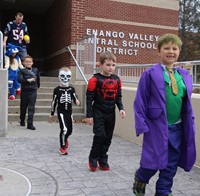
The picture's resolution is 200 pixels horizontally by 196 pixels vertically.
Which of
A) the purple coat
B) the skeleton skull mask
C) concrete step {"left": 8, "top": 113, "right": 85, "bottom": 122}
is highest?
the skeleton skull mask

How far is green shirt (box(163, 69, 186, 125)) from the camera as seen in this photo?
317cm

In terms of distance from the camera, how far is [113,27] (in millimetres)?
12977

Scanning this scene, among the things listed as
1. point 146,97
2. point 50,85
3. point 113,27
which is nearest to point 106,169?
point 146,97

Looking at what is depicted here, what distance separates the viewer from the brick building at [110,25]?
11945 millimetres

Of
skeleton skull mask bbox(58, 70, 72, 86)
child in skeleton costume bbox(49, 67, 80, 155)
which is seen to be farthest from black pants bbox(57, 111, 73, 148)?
skeleton skull mask bbox(58, 70, 72, 86)

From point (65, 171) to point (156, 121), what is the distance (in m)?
1.99

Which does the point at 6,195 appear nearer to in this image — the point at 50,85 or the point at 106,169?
the point at 106,169

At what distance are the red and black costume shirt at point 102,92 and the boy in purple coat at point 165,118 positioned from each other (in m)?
1.33

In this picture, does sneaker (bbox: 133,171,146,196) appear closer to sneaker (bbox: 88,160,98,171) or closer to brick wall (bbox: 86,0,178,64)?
sneaker (bbox: 88,160,98,171)

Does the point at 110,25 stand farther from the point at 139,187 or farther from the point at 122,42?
the point at 139,187

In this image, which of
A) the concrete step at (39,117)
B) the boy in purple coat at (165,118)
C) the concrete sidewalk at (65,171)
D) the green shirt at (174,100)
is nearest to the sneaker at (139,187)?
the boy in purple coat at (165,118)

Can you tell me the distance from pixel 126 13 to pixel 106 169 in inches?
384

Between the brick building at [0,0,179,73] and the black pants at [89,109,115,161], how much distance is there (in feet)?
23.1

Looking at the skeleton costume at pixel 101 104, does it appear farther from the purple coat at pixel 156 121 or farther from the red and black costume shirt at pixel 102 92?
the purple coat at pixel 156 121
